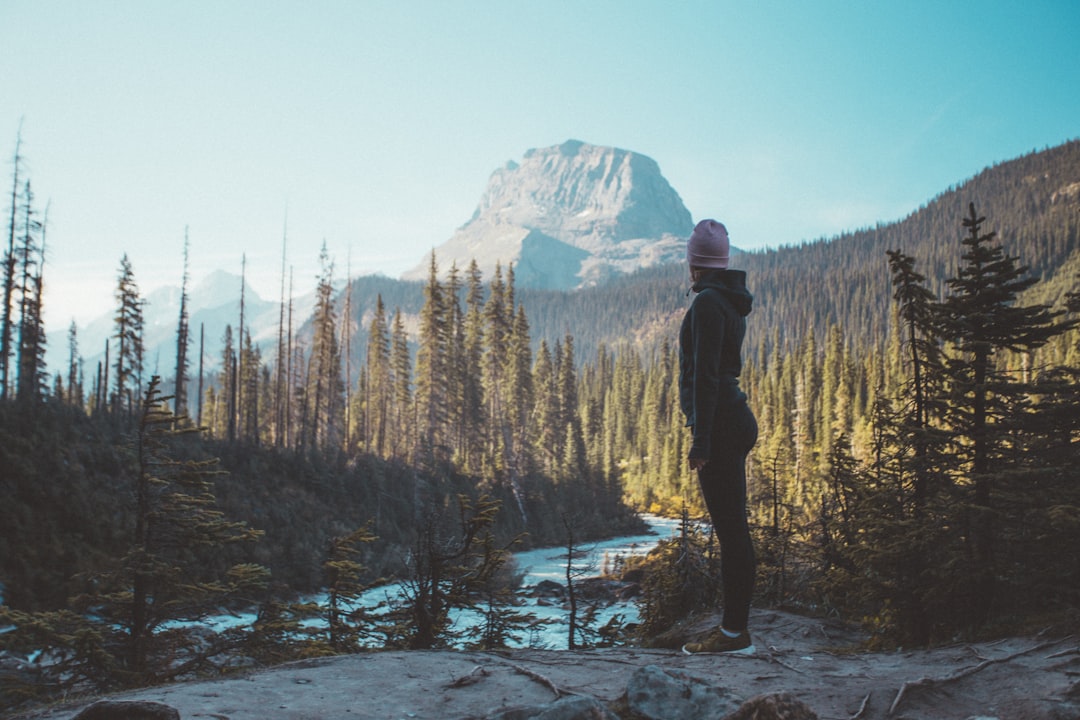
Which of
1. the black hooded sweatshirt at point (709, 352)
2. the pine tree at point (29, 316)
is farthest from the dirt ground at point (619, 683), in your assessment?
the pine tree at point (29, 316)

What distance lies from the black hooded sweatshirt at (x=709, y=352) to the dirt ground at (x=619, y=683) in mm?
1463

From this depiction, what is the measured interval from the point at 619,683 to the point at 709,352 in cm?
216

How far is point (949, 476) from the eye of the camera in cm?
644

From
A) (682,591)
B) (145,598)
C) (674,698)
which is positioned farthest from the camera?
(682,591)

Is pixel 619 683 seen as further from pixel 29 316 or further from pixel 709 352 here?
pixel 29 316

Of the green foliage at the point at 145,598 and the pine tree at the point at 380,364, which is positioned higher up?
Answer: the pine tree at the point at 380,364

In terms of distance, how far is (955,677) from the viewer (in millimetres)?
3436

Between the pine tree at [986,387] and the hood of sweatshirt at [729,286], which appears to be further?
the pine tree at [986,387]

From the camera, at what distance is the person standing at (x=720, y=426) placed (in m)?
4.32

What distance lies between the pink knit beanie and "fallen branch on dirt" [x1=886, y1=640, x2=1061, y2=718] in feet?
9.08

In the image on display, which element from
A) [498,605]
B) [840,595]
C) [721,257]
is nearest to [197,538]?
[498,605]

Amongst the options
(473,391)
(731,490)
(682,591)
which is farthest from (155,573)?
(473,391)

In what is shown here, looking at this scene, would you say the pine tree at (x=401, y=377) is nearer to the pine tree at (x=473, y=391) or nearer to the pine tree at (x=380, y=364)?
the pine tree at (x=380, y=364)

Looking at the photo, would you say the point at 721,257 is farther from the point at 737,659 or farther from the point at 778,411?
the point at 778,411
